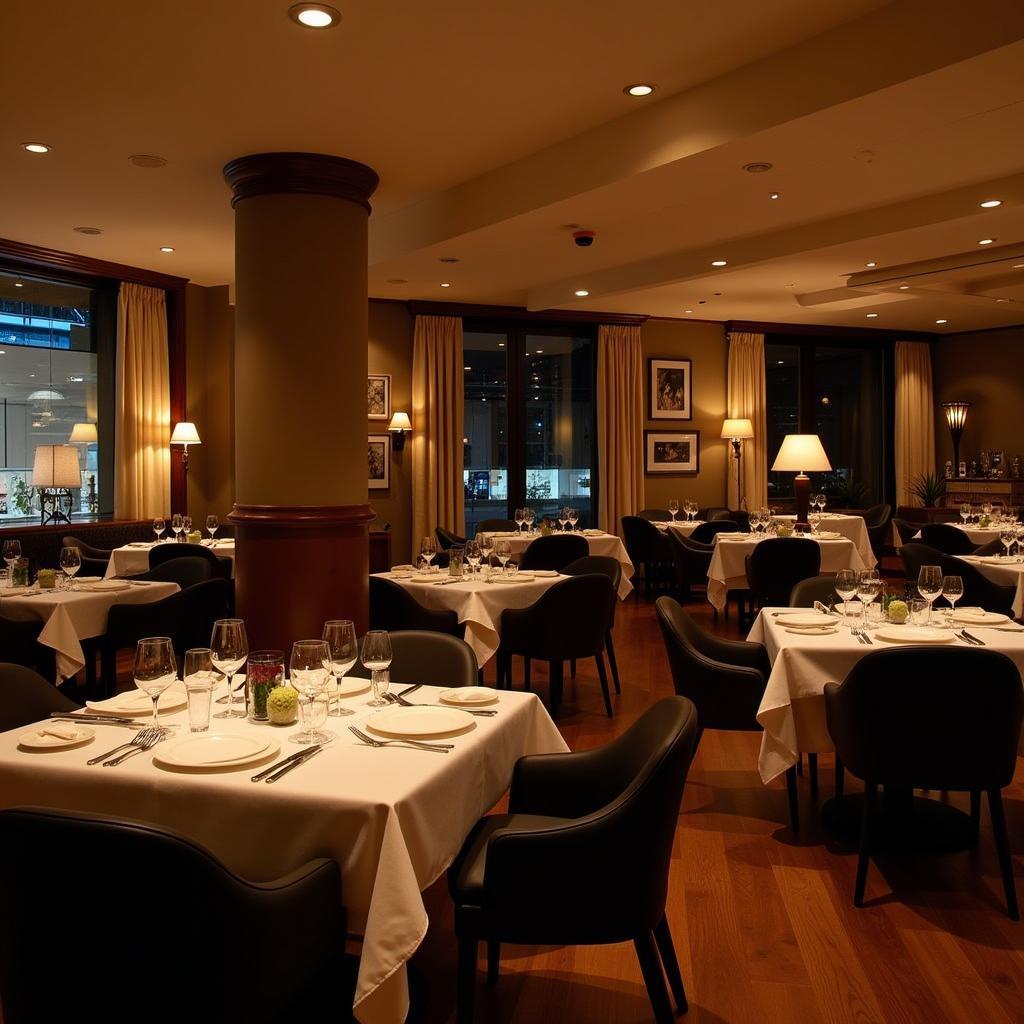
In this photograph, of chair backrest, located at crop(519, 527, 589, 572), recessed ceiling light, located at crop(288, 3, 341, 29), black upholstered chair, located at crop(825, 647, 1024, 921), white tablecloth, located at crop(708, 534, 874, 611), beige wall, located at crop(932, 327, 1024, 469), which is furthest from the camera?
beige wall, located at crop(932, 327, 1024, 469)

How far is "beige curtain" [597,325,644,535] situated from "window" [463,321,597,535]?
0.22 m

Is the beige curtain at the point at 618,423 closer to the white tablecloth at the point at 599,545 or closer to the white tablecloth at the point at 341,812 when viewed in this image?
the white tablecloth at the point at 599,545

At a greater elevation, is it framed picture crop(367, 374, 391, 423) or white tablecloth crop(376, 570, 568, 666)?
framed picture crop(367, 374, 391, 423)

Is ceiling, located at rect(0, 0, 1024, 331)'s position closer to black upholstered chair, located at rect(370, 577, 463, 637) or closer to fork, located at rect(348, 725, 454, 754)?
black upholstered chair, located at rect(370, 577, 463, 637)

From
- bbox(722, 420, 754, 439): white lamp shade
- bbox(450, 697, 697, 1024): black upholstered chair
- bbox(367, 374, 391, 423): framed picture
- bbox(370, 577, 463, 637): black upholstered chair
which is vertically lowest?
bbox(450, 697, 697, 1024): black upholstered chair

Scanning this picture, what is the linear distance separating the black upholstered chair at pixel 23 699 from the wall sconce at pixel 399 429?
7169 millimetres

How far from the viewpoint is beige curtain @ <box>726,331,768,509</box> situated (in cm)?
1184

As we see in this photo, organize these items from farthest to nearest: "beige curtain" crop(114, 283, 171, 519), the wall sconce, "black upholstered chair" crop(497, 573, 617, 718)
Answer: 1. the wall sconce
2. "beige curtain" crop(114, 283, 171, 519)
3. "black upholstered chair" crop(497, 573, 617, 718)

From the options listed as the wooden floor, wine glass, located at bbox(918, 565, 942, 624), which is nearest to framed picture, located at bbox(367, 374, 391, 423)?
the wooden floor

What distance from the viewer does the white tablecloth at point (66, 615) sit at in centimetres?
491

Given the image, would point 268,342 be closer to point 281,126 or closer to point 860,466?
point 281,126

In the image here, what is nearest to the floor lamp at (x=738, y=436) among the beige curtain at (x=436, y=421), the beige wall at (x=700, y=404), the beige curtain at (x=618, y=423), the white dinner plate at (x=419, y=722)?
the beige wall at (x=700, y=404)

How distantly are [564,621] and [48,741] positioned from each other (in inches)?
118

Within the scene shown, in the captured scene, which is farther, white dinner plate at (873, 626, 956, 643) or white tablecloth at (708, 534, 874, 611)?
white tablecloth at (708, 534, 874, 611)
